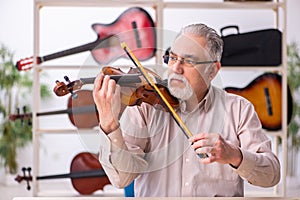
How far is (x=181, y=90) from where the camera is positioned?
4.80 ft

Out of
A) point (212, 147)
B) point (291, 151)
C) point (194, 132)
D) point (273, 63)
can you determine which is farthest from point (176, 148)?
point (291, 151)

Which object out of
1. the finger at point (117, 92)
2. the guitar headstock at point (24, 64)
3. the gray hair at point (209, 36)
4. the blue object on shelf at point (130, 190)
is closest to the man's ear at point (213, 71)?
the gray hair at point (209, 36)

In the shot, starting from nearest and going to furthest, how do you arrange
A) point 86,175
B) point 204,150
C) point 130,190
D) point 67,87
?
point 204,150 → point 67,87 → point 130,190 → point 86,175

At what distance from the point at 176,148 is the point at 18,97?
3.29m

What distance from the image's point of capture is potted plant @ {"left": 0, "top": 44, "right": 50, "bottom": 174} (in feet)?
14.5

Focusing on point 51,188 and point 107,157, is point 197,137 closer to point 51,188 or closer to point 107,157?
point 107,157

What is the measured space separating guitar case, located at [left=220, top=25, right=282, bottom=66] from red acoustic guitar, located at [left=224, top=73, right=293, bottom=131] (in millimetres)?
147

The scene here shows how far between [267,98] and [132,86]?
223cm

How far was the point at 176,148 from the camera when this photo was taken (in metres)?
1.47

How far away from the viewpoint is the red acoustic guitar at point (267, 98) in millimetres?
3486

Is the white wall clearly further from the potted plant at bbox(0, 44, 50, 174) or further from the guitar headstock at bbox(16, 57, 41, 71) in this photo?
the guitar headstock at bbox(16, 57, 41, 71)

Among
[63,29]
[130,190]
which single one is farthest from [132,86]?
[63,29]

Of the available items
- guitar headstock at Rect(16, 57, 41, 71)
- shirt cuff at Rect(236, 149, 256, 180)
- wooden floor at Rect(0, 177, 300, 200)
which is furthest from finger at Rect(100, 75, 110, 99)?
wooden floor at Rect(0, 177, 300, 200)

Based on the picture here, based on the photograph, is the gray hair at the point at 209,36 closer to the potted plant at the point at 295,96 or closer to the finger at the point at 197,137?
the finger at the point at 197,137
